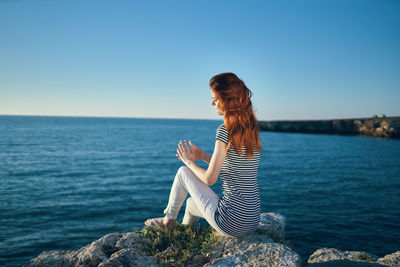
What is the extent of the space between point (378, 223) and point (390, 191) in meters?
6.32

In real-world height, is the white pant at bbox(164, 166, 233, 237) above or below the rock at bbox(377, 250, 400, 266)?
above

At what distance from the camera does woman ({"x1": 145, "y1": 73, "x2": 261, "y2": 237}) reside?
10.9ft

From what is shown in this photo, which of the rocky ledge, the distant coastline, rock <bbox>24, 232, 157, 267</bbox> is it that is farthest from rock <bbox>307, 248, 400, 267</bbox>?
the distant coastline

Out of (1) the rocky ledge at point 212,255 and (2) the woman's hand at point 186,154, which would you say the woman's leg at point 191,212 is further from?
(2) the woman's hand at point 186,154

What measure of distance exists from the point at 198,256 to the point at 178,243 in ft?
1.62

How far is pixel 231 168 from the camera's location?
350 cm

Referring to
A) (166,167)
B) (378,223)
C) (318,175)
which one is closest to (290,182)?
(318,175)

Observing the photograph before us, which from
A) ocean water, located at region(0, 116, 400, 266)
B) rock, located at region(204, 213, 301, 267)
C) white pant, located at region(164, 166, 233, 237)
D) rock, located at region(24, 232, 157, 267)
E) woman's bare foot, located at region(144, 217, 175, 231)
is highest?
white pant, located at region(164, 166, 233, 237)

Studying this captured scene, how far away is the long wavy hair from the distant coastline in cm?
6727

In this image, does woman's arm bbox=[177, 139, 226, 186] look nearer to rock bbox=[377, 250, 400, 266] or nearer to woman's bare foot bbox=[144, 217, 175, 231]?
woman's bare foot bbox=[144, 217, 175, 231]

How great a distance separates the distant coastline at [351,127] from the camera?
57.3 meters

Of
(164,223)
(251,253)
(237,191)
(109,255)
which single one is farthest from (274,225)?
(109,255)

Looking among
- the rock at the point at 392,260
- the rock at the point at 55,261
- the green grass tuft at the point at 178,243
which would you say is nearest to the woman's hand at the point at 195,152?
the green grass tuft at the point at 178,243

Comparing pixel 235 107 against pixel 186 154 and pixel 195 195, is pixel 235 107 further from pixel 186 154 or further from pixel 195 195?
pixel 195 195
